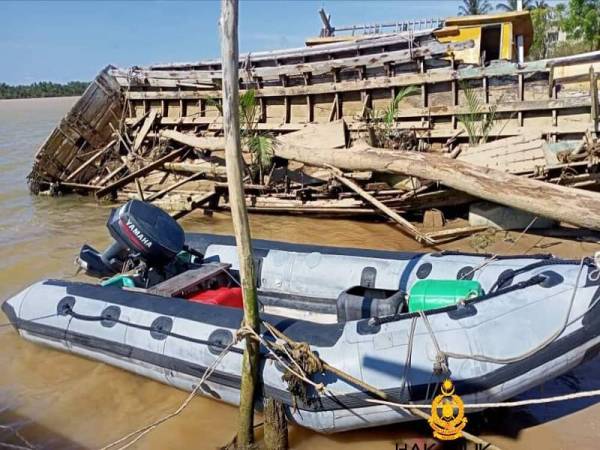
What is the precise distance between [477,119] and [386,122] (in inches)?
55.6

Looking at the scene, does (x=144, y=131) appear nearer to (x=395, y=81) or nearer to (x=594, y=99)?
(x=395, y=81)

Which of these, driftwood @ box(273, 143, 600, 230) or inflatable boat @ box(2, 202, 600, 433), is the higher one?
driftwood @ box(273, 143, 600, 230)

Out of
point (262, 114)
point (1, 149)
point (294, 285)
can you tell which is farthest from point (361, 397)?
point (1, 149)

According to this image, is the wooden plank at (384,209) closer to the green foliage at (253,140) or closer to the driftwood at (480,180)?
the driftwood at (480,180)

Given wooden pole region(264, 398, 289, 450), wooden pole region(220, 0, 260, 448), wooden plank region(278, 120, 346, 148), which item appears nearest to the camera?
wooden pole region(220, 0, 260, 448)

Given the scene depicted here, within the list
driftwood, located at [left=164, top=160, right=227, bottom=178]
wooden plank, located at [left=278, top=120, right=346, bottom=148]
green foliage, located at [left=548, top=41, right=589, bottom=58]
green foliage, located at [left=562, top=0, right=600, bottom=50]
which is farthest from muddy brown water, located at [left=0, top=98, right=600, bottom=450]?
green foliage, located at [left=548, top=41, right=589, bottom=58]

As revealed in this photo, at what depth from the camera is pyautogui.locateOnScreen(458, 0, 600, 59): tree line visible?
23.3 metres

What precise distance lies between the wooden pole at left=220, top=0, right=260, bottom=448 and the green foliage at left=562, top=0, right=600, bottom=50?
2451cm

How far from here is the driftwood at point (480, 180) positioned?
5.40 m

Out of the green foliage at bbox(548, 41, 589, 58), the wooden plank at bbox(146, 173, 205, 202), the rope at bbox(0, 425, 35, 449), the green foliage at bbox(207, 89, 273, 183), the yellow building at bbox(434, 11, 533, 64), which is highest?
the green foliage at bbox(548, 41, 589, 58)

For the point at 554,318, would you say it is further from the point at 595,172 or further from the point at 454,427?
the point at 595,172

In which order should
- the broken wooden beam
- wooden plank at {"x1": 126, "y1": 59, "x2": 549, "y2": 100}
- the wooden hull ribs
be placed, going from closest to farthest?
the wooden hull ribs
wooden plank at {"x1": 126, "y1": 59, "x2": 549, "y2": 100}
the broken wooden beam

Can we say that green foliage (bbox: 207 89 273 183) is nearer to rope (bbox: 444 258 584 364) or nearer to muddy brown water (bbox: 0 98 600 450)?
muddy brown water (bbox: 0 98 600 450)

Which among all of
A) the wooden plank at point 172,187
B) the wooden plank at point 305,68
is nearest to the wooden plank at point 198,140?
the wooden plank at point 172,187
